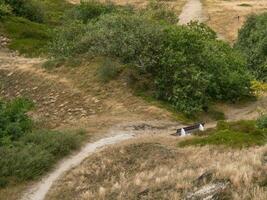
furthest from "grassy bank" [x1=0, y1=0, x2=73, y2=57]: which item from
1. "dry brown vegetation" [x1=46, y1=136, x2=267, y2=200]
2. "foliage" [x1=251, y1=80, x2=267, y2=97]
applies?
"dry brown vegetation" [x1=46, y1=136, x2=267, y2=200]

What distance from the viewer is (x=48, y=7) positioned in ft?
281

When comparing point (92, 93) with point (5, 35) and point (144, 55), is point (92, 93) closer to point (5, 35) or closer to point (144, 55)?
point (144, 55)

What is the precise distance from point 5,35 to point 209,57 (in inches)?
941

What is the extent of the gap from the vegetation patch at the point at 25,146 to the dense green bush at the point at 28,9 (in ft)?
125

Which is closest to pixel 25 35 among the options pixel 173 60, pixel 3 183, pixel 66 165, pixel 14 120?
pixel 173 60

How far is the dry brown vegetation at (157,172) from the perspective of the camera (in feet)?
47.3

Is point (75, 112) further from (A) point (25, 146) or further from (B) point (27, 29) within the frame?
(B) point (27, 29)

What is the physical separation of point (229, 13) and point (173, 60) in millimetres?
59185

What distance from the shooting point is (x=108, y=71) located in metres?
34.8

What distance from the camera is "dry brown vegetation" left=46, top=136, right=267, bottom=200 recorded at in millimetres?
14406

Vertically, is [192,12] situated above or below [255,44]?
above

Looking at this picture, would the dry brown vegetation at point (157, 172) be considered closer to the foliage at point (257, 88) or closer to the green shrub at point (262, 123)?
the green shrub at point (262, 123)

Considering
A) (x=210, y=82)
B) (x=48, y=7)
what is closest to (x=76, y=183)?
(x=210, y=82)

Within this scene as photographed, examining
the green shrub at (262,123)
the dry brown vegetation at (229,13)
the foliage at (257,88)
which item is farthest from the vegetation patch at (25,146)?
the dry brown vegetation at (229,13)
